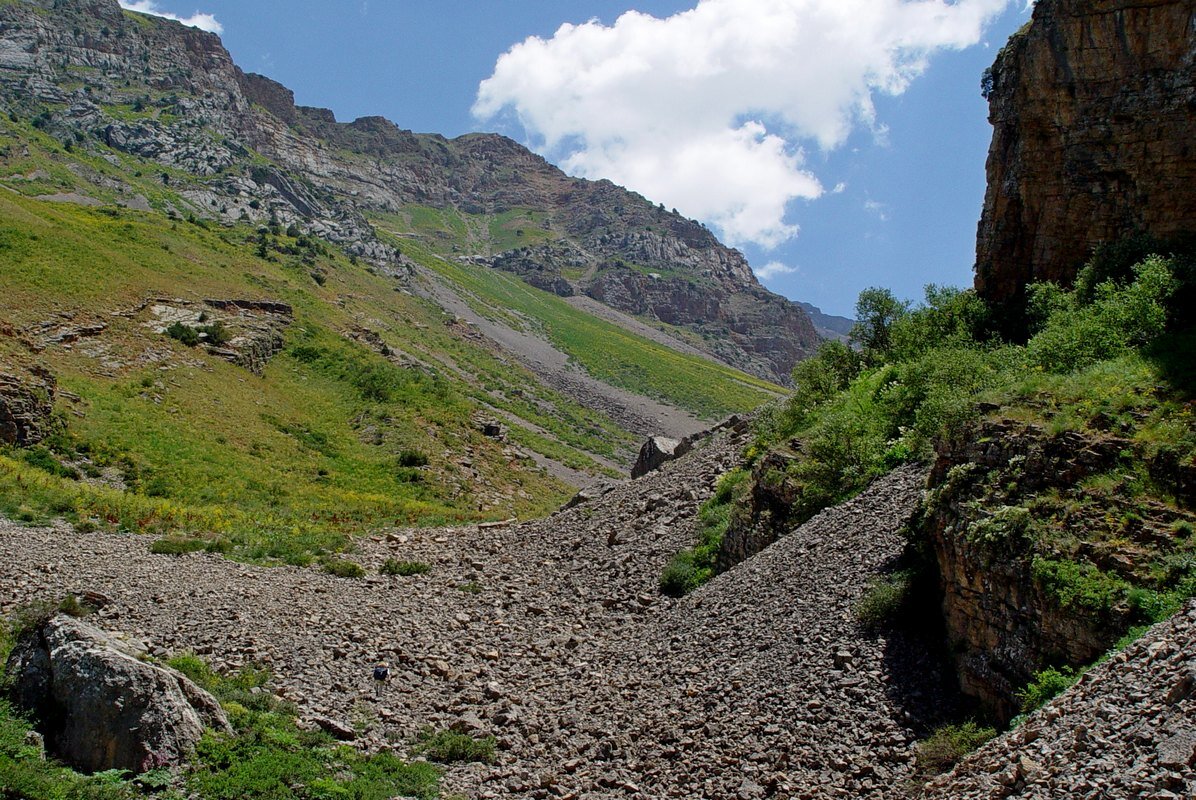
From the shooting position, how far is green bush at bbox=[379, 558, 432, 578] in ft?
77.4

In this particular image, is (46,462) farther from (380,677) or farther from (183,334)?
(380,677)

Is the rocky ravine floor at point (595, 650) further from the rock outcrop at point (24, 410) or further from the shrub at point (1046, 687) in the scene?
the rock outcrop at point (24, 410)

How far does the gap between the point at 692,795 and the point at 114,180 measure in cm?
11495

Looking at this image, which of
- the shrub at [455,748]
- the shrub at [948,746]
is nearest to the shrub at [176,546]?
the shrub at [455,748]

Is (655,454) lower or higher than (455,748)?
higher

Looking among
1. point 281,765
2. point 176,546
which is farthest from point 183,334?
point 281,765

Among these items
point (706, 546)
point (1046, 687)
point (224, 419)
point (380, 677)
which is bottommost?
point (380, 677)

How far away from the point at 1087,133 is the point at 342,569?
75.9 feet

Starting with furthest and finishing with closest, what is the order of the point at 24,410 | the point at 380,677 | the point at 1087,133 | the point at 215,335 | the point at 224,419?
the point at 215,335 < the point at 224,419 < the point at 24,410 < the point at 1087,133 < the point at 380,677

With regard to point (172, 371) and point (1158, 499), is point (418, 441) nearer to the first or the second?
point (172, 371)

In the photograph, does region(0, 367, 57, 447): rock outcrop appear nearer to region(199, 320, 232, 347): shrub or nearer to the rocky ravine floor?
the rocky ravine floor

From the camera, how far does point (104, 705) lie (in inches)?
432

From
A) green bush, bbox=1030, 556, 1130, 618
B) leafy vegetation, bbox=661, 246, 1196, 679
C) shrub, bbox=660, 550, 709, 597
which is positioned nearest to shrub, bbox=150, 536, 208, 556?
shrub, bbox=660, 550, 709, 597

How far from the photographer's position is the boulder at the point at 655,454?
3606cm
